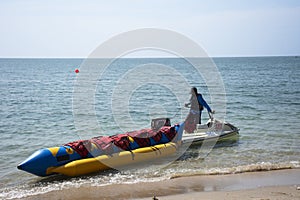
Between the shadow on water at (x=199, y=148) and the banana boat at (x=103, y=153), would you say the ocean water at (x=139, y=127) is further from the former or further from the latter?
the banana boat at (x=103, y=153)

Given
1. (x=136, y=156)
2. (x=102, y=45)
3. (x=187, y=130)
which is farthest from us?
(x=187, y=130)

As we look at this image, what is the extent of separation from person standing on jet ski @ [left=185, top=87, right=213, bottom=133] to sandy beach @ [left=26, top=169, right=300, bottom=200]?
3.60 m

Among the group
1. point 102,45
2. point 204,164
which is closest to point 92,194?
point 204,164

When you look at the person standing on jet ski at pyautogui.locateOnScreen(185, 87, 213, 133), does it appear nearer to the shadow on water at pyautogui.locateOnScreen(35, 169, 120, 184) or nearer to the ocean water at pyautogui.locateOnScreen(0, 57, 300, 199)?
the ocean water at pyautogui.locateOnScreen(0, 57, 300, 199)

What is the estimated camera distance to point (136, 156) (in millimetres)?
9469

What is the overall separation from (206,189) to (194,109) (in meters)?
4.63

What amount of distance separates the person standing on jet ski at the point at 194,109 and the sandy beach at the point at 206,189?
3.60m

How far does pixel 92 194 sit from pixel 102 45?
4930 millimetres

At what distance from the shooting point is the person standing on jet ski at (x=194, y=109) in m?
11.7

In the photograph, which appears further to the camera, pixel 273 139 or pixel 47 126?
pixel 47 126

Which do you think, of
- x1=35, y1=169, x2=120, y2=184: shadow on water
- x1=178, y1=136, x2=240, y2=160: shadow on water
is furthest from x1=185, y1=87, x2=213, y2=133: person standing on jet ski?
x1=35, y1=169, x2=120, y2=184: shadow on water

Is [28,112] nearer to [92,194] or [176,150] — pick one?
[176,150]

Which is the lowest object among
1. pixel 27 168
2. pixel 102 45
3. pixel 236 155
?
pixel 236 155

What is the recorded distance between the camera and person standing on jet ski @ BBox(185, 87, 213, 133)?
11695mm
